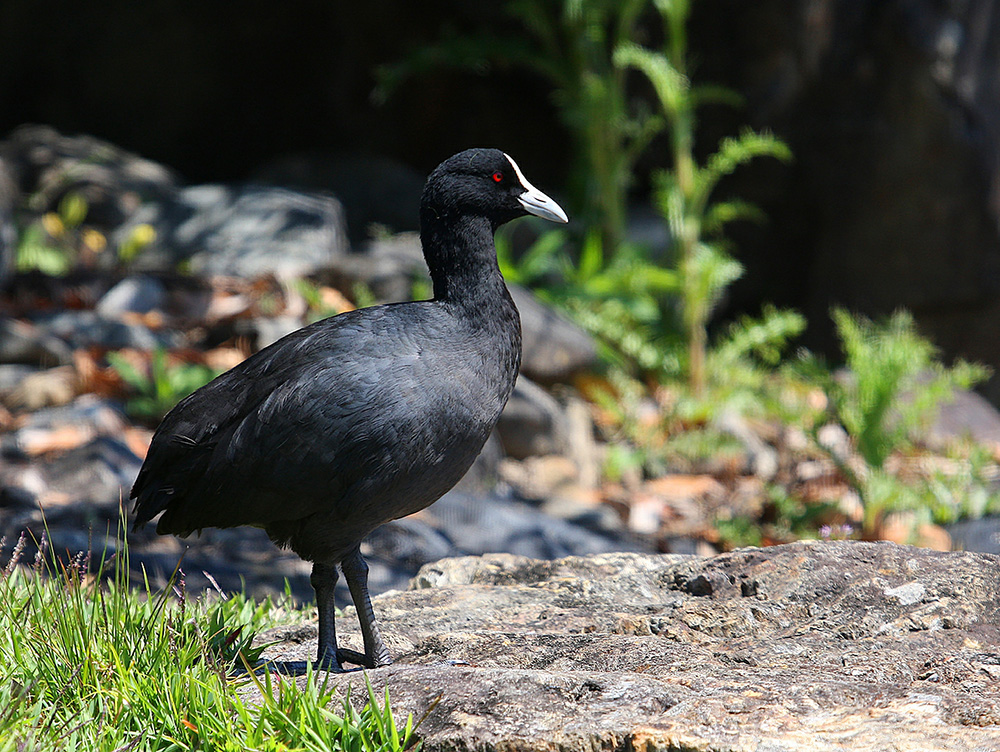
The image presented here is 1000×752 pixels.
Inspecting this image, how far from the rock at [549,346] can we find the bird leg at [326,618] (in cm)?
434

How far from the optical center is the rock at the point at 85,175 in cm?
1000

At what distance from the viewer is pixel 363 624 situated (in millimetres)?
3438

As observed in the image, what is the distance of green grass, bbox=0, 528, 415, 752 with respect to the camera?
8.97 feet

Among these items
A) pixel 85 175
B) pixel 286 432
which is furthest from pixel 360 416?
pixel 85 175

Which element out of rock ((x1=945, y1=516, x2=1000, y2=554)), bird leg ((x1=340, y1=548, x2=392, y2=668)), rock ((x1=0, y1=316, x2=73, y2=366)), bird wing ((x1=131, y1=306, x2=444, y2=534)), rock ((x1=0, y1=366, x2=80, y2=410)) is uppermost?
rock ((x1=0, y1=316, x2=73, y2=366))

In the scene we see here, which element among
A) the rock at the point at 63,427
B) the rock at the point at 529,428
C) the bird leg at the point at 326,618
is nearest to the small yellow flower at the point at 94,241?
the rock at the point at 63,427

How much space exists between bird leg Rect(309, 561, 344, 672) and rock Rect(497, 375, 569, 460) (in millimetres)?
3632

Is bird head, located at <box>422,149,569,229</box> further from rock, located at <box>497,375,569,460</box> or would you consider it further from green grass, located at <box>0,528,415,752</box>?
rock, located at <box>497,375,569,460</box>

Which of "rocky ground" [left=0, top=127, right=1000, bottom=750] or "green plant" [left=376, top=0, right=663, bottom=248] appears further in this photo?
"green plant" [left=376, top=0, right=663, bottom=248]

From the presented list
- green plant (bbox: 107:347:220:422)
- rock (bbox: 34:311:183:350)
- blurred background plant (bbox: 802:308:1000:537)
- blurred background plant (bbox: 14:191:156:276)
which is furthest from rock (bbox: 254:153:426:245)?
blurred background plant (bbox: 802:308:1000:537)

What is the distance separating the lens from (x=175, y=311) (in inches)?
323

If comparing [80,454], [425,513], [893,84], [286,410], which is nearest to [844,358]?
[893,84]

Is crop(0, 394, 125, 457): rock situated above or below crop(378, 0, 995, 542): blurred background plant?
below

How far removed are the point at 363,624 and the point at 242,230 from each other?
6845 mm
